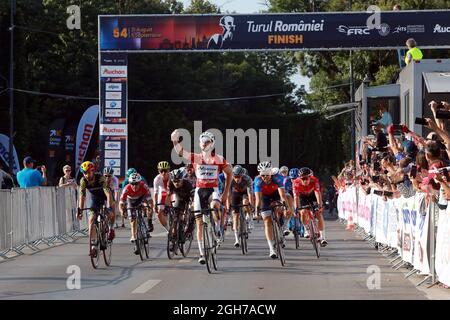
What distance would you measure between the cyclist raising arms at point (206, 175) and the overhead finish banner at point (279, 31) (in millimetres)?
18264

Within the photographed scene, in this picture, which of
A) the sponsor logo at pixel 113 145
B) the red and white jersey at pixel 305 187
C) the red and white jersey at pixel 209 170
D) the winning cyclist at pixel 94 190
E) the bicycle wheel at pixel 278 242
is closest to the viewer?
the red and white jersey at pixel 209 170

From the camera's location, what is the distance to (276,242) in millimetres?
17828

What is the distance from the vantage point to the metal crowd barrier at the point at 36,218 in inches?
788

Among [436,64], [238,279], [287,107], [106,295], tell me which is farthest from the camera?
[287,107]

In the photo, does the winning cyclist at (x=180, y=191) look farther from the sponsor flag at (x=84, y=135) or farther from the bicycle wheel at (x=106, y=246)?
the sponsor flag at (x=84, y=135)

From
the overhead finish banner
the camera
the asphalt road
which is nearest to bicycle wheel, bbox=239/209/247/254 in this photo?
the asphalt road

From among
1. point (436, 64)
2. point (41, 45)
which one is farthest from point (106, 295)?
point (41, 45)

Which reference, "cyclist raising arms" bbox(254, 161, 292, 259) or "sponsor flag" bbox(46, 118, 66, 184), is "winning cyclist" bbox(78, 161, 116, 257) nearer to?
"cyclist raising arms" bbox(254, 161, 292, 259)

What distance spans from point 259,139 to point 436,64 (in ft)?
184

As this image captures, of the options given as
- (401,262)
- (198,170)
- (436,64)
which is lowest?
(401,262)

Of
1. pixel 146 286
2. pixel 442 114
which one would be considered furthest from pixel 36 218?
pixel 442 114

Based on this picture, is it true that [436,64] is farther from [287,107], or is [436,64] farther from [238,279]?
[287,107]

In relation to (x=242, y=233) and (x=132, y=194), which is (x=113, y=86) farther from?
(x=242, y=233)

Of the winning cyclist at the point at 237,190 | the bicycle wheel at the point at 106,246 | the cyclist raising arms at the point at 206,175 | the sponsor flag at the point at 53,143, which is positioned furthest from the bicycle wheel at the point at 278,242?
the sponsor flag at the point at 53,143
